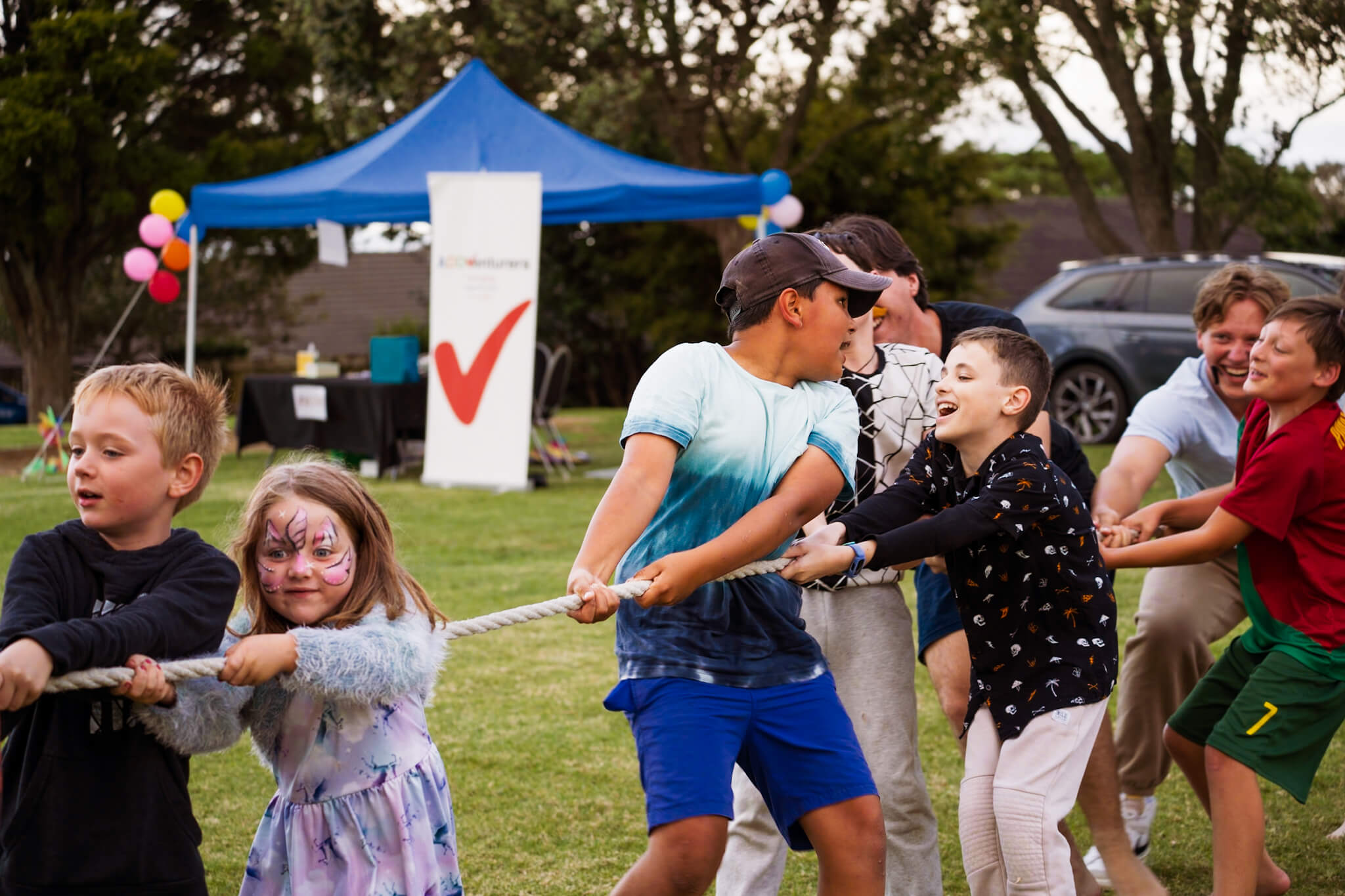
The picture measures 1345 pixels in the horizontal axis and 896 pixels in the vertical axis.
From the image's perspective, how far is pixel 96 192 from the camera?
2081 centimetres

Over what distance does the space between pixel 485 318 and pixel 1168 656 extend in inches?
313

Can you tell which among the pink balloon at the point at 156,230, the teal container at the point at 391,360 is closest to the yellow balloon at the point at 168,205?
the pink balloon at the point at 156,230

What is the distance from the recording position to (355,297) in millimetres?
36156

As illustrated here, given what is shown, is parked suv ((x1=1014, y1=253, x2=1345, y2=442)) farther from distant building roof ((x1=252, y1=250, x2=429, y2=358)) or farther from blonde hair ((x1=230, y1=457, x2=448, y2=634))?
distant building roof ((x1=252, y1=250, x2=429, y2=358))

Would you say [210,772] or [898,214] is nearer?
[210,772]

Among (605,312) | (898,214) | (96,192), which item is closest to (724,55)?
→ (898,214)

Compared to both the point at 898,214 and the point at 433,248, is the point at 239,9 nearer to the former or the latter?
the point at 898,214

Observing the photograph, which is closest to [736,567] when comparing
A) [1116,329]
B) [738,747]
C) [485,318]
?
[738,747]

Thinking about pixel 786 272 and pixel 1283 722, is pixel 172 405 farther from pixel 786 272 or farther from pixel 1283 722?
pixel 1283 722

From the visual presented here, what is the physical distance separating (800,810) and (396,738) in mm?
719

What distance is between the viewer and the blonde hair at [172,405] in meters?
2.06

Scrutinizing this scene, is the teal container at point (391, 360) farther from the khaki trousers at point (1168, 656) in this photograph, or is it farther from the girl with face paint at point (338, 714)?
the girl with face paint at point (338, 714)

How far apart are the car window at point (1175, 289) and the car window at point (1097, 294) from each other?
0.27 metres

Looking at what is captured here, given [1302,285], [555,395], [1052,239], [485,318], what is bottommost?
[555,395]
